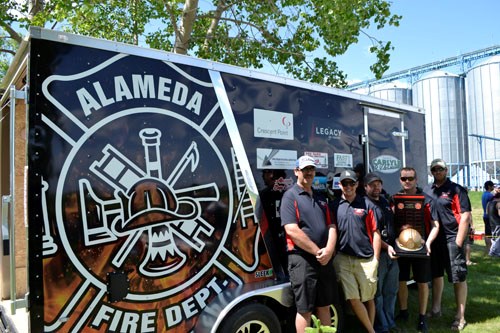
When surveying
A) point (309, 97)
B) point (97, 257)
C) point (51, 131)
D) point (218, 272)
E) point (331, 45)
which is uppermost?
point (331, 45)

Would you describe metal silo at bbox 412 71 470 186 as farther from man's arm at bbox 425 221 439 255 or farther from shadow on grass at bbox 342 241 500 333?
man's arm at bbox 425 221 439 255

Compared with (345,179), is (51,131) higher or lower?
higher

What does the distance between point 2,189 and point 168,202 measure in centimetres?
214

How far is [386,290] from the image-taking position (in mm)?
4809

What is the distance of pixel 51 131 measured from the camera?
275 centimetres

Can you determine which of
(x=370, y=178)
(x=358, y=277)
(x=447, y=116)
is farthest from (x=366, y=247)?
(x=447, y=116)

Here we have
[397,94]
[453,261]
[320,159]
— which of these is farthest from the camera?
[397,94]

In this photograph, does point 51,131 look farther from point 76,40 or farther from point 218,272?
point 218,272

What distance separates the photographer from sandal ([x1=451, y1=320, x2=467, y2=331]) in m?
4.89

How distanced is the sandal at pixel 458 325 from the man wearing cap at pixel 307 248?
1.99 metres

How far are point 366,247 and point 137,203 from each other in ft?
7.63

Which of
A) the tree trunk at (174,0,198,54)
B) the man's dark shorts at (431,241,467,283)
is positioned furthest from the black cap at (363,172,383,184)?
the tree trunk at (174,0,198,54)

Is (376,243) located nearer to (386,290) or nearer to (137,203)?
(386,290)

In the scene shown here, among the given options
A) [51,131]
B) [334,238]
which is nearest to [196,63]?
[51,131]
